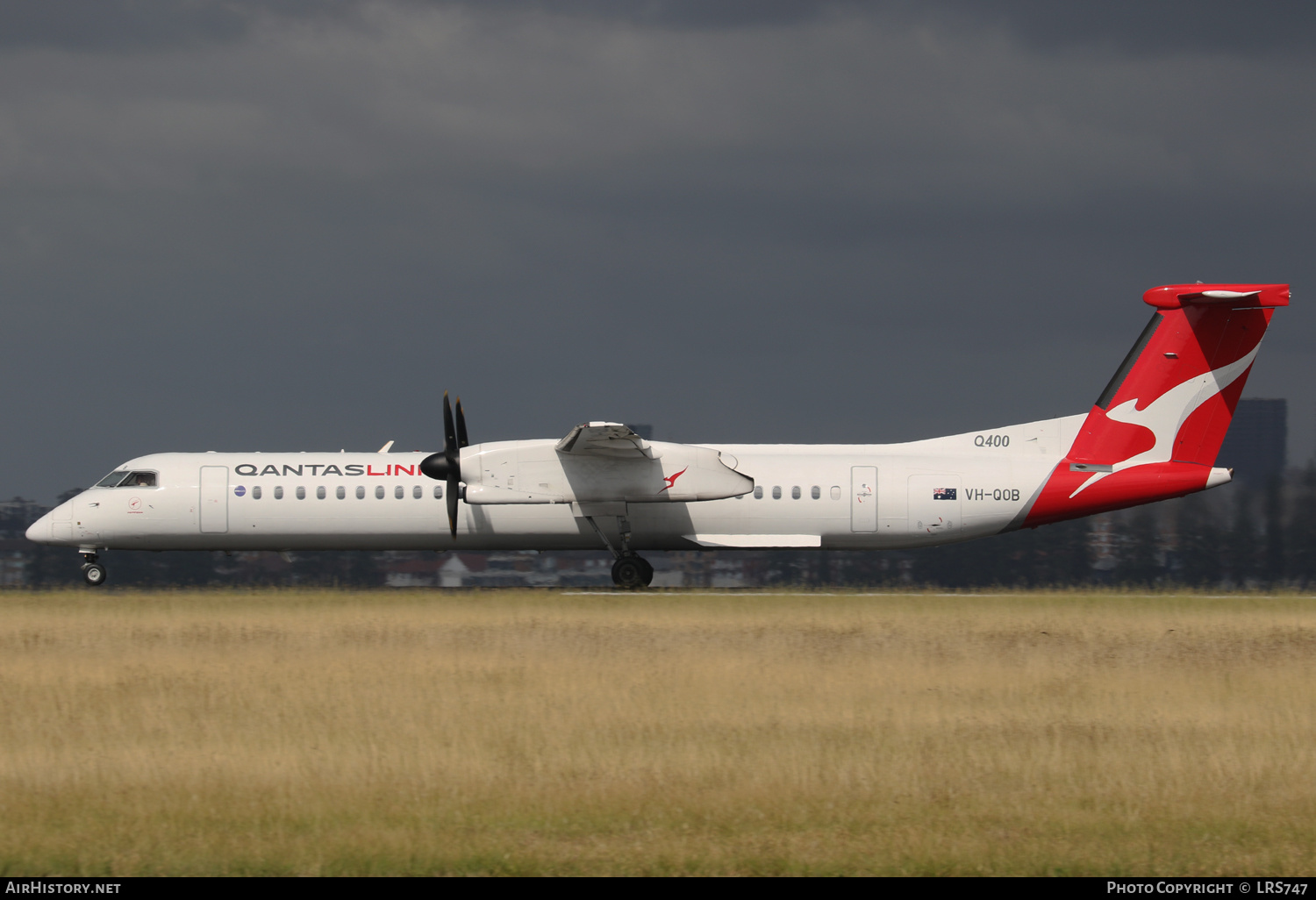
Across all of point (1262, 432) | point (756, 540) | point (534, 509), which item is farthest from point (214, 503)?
point (1262, 432)

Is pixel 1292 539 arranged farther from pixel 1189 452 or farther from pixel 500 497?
pixel 500 497

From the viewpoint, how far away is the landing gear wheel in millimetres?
30250

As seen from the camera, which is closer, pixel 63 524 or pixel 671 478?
pixel 671 478

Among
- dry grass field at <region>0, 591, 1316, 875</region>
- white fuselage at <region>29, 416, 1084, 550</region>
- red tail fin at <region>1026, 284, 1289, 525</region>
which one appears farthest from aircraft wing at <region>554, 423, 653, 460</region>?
red tail fin at <region>1026, 284, 1289, 525</region>

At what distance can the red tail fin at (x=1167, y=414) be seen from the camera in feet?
96.0

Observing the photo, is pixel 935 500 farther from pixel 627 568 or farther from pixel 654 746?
pixel 654 746

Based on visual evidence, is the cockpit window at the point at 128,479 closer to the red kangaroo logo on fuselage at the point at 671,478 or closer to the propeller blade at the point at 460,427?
the propeller blade at the point at 460,427

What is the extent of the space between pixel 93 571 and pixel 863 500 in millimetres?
18055

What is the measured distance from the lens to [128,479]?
3020cm

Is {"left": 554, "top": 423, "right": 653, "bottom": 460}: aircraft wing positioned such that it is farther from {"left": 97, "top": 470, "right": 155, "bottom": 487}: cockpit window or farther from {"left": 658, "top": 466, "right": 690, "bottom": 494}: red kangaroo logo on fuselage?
{"left": 97, "top": 470, "right": 155, "bottom": 487}: cockpit window
